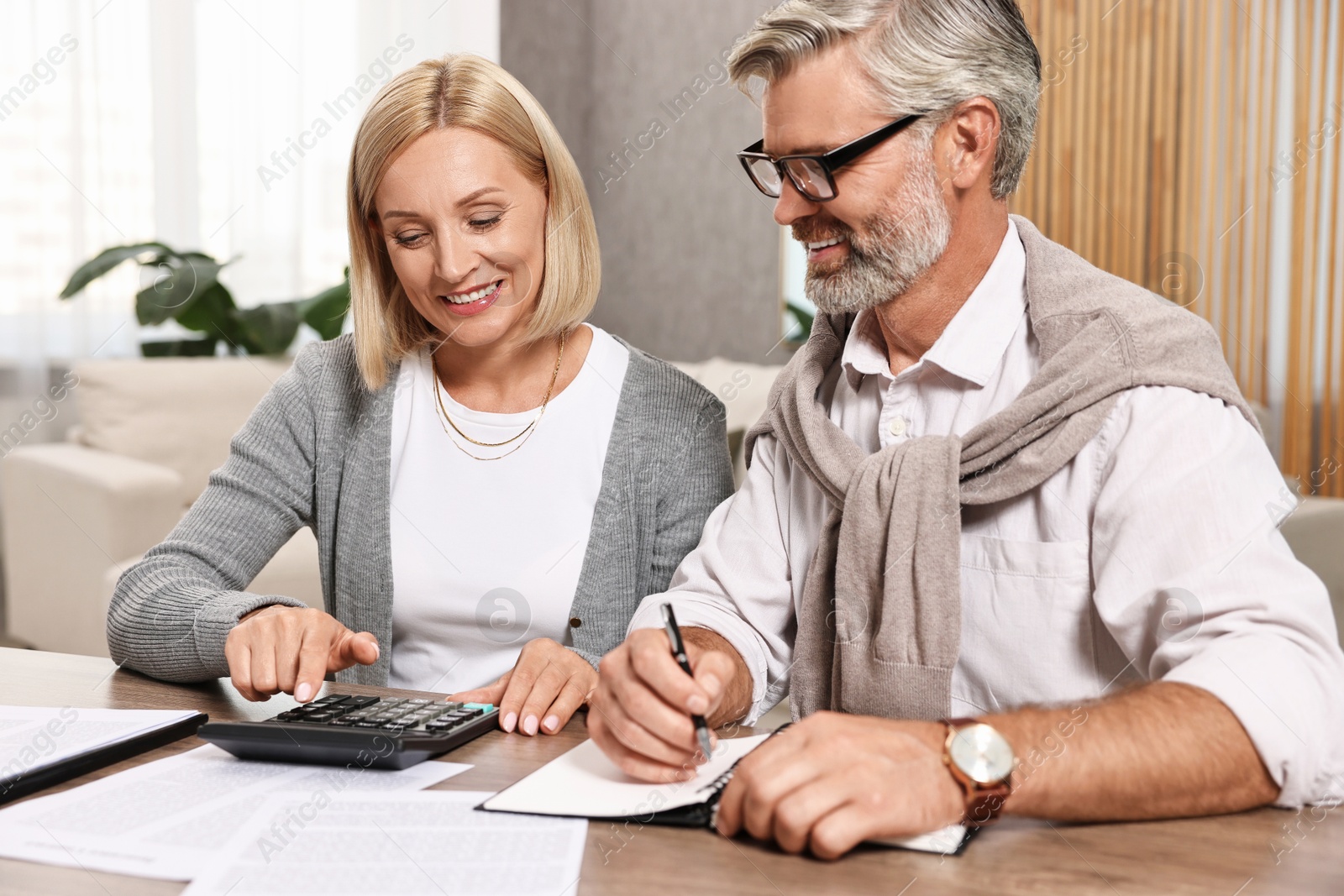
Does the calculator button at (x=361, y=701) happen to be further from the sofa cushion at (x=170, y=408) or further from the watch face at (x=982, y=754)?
the sofa cushion at (x=170, y=408)

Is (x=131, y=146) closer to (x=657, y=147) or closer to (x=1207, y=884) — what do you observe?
(x=657, y=147)

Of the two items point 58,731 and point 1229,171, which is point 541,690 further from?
point 1229,171

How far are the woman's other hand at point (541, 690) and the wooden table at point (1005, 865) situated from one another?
0.26 meters

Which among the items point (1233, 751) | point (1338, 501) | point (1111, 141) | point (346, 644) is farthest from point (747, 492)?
point (1111, 141)

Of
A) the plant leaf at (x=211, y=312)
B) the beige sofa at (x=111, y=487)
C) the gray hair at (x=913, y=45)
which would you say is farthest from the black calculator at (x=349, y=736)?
the plant leaf at (x=211, y=312)

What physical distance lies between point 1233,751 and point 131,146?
13.2 feet

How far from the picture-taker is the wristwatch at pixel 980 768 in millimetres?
795

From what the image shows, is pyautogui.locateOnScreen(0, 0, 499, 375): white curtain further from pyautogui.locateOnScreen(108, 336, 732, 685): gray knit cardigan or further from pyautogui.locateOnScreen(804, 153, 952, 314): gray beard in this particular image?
pyautogui.locateOnScreen(804, 153, 952, 314): gray beard

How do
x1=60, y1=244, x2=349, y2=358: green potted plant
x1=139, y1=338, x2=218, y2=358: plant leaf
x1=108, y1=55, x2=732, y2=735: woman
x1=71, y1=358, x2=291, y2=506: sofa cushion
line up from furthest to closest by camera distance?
1. x1=139, y1=338, x2=218, y2=358: plant leaf
2. x1=60, y1=244, x2=349, y2=358: green potted plant
3. x1=71, y1=358, x2=291, y2=506: sofa cushion
4. x1=108, y1=55, x2=732, y2=735: woman

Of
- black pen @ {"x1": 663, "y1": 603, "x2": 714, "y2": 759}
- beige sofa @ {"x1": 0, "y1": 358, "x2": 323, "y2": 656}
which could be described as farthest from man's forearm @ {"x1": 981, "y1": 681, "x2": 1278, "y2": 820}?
beige sofa @ {"x1": 0, "y1": 358, "x2": 323, "y2": 656}

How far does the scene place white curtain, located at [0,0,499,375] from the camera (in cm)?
372

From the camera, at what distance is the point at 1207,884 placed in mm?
720

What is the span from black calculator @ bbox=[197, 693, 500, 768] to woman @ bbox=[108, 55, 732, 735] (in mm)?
453

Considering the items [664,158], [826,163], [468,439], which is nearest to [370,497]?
[468,439]
